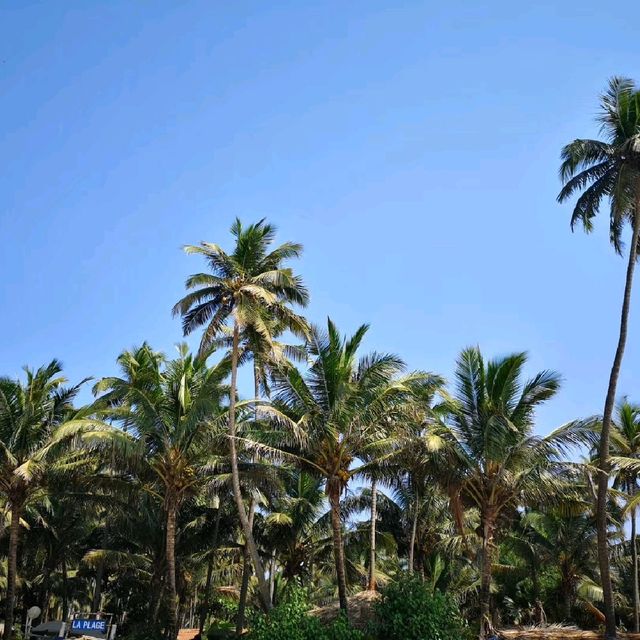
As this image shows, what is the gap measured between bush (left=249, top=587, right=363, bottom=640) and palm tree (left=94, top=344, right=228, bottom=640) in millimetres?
4913

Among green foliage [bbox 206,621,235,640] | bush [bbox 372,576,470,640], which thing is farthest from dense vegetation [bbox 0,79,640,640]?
green foliage [bbox 206,621,235,640]

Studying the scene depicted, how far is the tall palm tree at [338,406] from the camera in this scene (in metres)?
20.9

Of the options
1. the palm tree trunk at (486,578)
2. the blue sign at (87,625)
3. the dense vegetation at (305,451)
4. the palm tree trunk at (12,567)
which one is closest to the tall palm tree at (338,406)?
the dense vegetation at (305,451)

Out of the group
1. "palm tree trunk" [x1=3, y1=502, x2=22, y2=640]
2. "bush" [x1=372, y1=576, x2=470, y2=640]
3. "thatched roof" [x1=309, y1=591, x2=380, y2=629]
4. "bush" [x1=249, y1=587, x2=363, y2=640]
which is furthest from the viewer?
"palm tree trunk" [x1=3, y1=502, x2=22, y2=640]

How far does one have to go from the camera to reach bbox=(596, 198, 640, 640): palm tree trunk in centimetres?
1984

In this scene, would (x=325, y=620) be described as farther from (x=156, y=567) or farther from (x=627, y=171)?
(x=627, y=171)

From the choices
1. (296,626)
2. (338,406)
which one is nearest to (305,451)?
(338,406)

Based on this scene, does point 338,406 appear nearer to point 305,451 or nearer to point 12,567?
point 305,451

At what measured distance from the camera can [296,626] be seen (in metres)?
18.2

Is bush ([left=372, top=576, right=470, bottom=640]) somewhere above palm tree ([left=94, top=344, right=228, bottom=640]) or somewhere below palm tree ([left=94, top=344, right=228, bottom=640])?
below

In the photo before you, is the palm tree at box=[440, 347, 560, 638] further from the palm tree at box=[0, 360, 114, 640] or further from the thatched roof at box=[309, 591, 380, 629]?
the palm tree at box=[0, 360, 114, 640]

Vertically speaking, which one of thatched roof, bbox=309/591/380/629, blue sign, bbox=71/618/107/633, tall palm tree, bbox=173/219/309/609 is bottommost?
thatched roof, bbox=309/591/380/629

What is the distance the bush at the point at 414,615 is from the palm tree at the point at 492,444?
1.79 meters

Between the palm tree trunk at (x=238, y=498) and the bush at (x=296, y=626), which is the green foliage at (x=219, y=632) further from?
the bush at (x=296, y=626)
